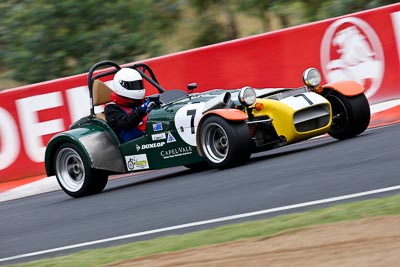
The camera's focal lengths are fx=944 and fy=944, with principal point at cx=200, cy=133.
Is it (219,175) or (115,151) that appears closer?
(219,175)

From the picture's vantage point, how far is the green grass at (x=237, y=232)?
655 cm

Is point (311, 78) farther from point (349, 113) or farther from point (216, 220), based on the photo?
point (216, 220)

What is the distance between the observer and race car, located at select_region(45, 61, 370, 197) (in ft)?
33.0

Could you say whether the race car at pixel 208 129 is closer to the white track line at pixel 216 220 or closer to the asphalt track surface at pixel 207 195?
the asphalt track surface at pixel 207 195

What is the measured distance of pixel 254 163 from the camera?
34.6 ft

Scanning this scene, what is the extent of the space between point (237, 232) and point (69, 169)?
499 cm

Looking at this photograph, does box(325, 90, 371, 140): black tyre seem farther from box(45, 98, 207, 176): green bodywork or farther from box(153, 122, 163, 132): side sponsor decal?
box(153, 122, 163, 132): side sponsor decal

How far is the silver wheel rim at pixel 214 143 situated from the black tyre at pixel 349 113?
1.41m

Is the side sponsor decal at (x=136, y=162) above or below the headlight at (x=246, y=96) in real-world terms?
below

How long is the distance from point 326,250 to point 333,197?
6.02 ft

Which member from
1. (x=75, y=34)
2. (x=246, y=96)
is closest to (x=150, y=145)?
(x=246, y=96)

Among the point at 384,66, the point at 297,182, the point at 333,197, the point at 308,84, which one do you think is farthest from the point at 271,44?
the point at 333,197

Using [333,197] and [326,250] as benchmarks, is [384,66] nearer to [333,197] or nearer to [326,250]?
[333,197]

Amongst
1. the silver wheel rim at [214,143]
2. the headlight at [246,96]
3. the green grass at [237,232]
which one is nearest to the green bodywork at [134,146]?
the silver wheel rim at [214,143]
